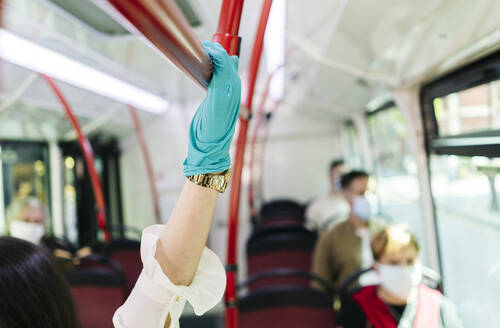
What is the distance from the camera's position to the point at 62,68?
2010 millimetres

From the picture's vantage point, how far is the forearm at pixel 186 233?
649 mm

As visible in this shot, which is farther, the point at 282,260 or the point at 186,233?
the point at 282,260

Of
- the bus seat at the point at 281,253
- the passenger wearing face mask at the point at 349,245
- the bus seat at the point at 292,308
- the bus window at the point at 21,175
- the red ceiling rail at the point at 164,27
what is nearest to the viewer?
the red ceiling rail at the point at 164,27

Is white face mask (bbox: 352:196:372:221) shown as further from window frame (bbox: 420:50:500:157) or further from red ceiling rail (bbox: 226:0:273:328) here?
red ceiling rail (bbox: 226:0:273:328)

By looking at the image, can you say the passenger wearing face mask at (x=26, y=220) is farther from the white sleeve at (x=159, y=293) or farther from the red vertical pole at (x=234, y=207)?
the white sleeve at (x=159, y=293)

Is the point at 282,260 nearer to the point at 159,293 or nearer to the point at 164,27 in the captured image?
the point at 159,293

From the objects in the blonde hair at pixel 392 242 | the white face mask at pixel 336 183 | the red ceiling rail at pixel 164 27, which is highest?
the red ceiling rail at pixel 164 27

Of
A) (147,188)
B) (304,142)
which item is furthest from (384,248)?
(304,142)

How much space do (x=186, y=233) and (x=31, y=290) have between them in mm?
503

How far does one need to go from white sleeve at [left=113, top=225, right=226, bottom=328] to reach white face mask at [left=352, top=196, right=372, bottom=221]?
6.99 feet

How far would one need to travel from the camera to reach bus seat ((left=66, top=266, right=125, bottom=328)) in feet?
7.37

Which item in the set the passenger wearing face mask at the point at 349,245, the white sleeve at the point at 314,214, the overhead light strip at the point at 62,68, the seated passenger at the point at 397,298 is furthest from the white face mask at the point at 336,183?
the overhead light strip at the point at 62,68

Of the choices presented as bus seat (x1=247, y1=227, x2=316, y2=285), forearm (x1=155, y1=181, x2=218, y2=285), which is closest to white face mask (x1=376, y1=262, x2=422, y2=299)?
forearm (x1=155, y1=181, x2=218, y2=285)

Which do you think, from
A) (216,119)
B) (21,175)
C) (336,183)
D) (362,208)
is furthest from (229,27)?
(336,183)
